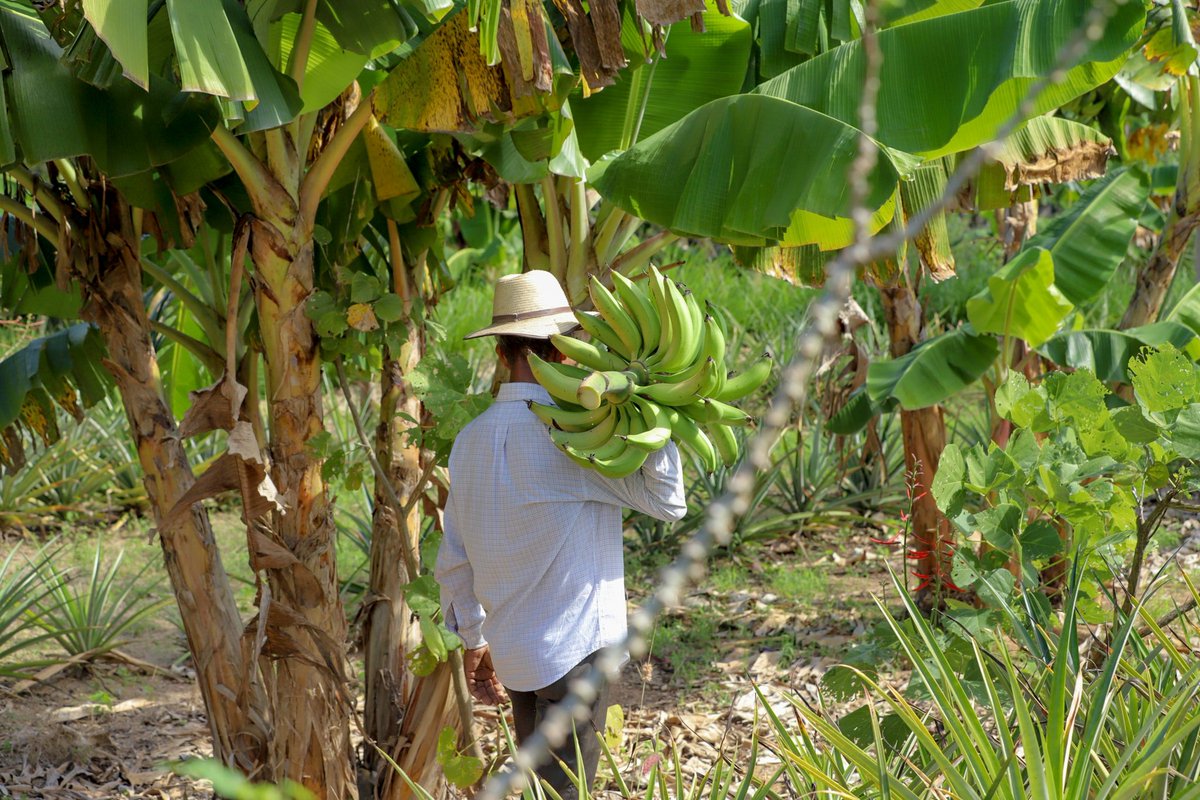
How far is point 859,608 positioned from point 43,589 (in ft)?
17.0

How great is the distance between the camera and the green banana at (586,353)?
2.96 metres

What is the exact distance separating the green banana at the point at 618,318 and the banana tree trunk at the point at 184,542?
1.96 meters

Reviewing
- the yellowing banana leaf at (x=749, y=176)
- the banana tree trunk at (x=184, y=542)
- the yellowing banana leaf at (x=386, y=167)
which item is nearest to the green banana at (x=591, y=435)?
the yellowing banana leaf at (x=749, y=176)

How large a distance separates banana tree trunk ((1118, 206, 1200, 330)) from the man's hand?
13.4 ft

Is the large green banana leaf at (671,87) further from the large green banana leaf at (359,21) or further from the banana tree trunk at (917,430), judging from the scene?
the banana tree trunk at (917,430)

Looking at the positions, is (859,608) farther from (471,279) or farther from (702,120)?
(471,279)

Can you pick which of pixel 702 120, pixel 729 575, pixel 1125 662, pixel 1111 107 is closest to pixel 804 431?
pixel 729 575

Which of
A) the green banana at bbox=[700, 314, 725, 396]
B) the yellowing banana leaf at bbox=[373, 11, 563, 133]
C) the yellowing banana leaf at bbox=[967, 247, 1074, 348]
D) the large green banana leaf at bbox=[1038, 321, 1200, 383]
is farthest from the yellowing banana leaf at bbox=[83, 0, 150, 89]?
the large green banana leaf at bbox=[1038, 321, 1200, 383]

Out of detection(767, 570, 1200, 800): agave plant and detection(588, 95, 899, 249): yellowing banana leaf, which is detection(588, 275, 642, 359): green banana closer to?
detection(588, 95, 899, 249): yellowing banana leaf

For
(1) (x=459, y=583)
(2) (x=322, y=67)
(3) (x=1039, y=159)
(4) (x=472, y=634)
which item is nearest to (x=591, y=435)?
(1) (x=459, y=583)

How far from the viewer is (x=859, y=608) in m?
6.27

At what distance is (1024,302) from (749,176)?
240 centimetres

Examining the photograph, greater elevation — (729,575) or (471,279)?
(471,279)

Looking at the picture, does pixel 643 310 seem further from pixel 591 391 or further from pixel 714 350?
pixel 591 391
